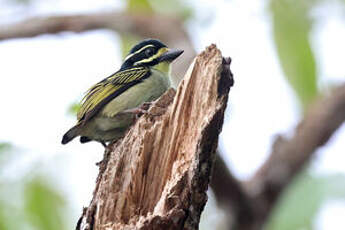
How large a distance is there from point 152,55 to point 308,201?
266cm

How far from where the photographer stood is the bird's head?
7109mm

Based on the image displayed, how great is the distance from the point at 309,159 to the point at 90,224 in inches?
271

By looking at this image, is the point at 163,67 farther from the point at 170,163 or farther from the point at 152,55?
the point at 170,163

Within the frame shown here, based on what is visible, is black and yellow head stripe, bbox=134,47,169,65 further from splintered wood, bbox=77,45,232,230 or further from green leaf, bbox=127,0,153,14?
green leaf, bbox=127,0,153,14

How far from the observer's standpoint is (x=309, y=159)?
434 inches

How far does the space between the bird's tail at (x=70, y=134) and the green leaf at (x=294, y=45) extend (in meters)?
4.14

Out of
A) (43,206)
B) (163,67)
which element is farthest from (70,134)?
(43,206)

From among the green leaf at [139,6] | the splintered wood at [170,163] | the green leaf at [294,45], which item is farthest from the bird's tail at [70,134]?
the green leaf at [294,45]

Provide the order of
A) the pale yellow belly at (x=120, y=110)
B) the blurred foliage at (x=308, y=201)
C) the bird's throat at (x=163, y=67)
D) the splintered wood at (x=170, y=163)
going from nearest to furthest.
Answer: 1. the splintered wood at (x=170, y=163)
2. the pale yellow belly at (x=120, y=110)
3. the bird's throat at (x=163, y=67)
4. the blurred foliage at (x=308, y=201)

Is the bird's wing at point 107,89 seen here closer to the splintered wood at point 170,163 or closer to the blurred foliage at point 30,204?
the blurred foliage at point 30,204

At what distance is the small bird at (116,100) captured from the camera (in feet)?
21.1

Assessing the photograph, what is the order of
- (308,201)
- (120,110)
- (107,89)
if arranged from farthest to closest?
(308,201), (107,89), (120,110)

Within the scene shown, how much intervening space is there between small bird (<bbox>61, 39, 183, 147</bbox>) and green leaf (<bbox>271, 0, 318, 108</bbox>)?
325 cm

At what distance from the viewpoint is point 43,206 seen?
7.65 metres
